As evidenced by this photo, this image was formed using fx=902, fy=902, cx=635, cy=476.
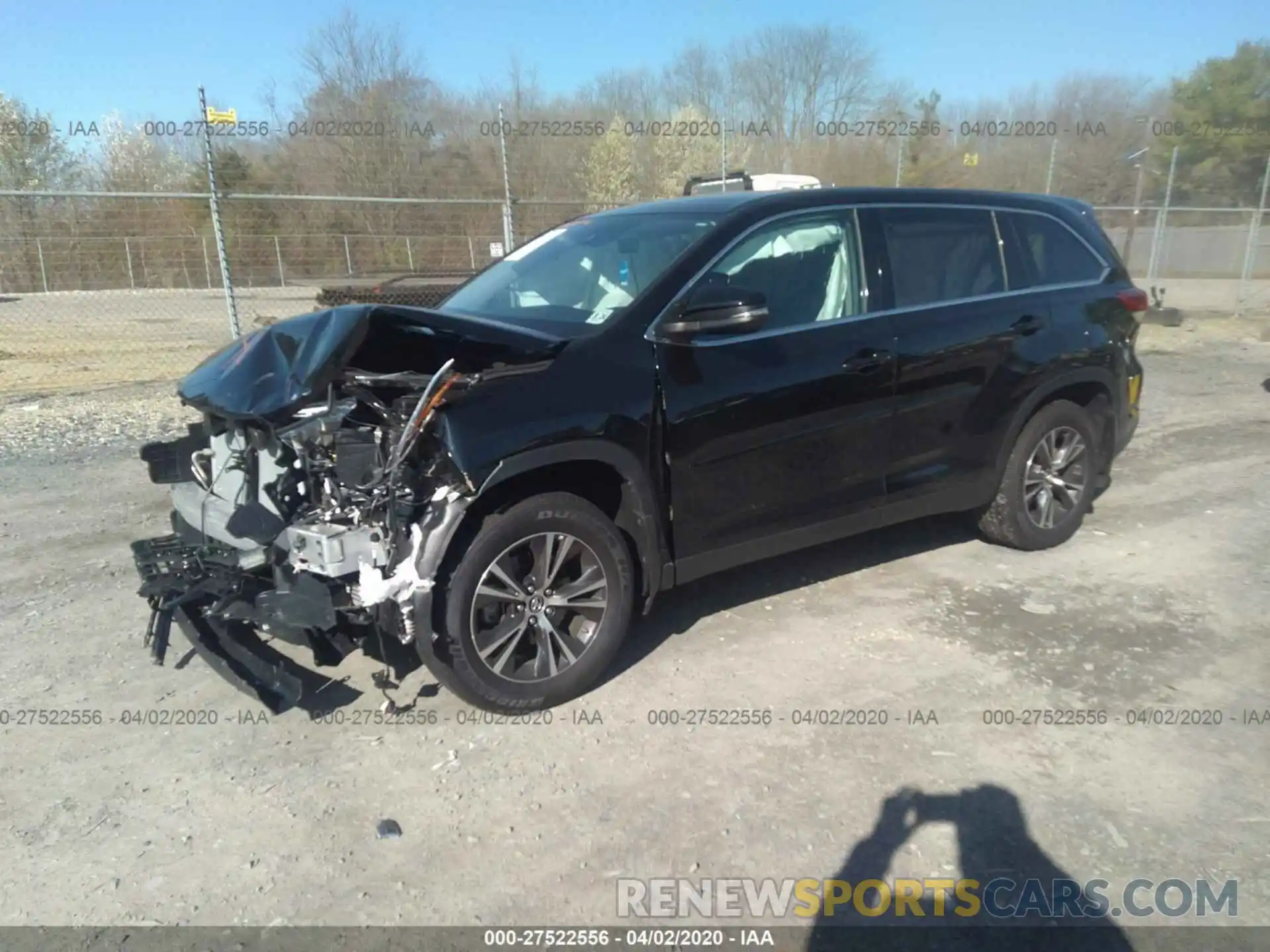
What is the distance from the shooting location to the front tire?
3.25m

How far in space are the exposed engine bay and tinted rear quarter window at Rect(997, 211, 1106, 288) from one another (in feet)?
9.66

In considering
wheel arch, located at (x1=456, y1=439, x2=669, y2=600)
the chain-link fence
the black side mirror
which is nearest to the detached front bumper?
wheel arch, located at (x1=456, y1=439, x2=669, y2=600)

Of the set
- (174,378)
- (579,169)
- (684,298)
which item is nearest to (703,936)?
(684,298)

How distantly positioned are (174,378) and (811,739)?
32.9ft

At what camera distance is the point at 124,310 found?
51.3ft

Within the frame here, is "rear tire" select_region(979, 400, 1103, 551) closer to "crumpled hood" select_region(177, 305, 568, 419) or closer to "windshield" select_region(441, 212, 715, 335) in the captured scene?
"windshield" select_region(441, 212, 715, 335)

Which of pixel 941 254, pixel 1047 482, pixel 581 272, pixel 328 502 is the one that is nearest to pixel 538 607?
pixel 328 502

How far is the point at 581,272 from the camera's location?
166 inches

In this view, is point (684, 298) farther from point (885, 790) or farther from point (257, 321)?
point (257, 321)

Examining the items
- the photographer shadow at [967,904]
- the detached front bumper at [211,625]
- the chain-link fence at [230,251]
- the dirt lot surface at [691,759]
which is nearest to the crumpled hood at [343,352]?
the detached front bumper at [211,625]

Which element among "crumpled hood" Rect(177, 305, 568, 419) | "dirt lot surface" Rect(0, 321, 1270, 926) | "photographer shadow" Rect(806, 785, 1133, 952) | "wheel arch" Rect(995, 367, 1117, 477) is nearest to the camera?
"photographer shadow" Rect(806, 785, 1133, 952)

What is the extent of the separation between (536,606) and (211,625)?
3.94 feet

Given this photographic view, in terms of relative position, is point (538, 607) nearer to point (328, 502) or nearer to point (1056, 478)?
point (328, 502)

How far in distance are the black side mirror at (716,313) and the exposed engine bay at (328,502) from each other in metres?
0.62
